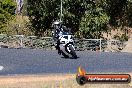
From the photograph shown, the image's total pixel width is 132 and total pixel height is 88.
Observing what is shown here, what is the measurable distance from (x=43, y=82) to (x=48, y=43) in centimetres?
1180

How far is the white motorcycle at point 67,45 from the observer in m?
17.4

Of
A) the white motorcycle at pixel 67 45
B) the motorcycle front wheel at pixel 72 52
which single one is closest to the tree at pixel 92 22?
the white motorcycle at pixel 67 45

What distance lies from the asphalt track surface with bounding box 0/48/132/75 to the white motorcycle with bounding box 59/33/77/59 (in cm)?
28

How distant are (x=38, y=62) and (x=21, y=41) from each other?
6.98 metres

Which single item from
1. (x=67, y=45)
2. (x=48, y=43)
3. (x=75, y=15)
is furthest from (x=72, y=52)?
(x=75, y=15)

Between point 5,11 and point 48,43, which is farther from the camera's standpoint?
point 5,11

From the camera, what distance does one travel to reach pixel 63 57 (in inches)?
702

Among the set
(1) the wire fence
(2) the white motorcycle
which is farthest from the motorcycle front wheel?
(1) the wire fence

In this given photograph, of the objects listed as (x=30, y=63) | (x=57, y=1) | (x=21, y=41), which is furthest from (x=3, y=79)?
(x=57, y=1)

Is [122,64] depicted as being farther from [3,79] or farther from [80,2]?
[80,2]

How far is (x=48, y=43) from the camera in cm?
2328

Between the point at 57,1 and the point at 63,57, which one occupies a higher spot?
the point at 57,1

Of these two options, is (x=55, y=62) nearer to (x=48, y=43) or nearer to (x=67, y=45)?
(x=67, y=45)

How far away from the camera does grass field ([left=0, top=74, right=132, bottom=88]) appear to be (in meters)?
10.7
